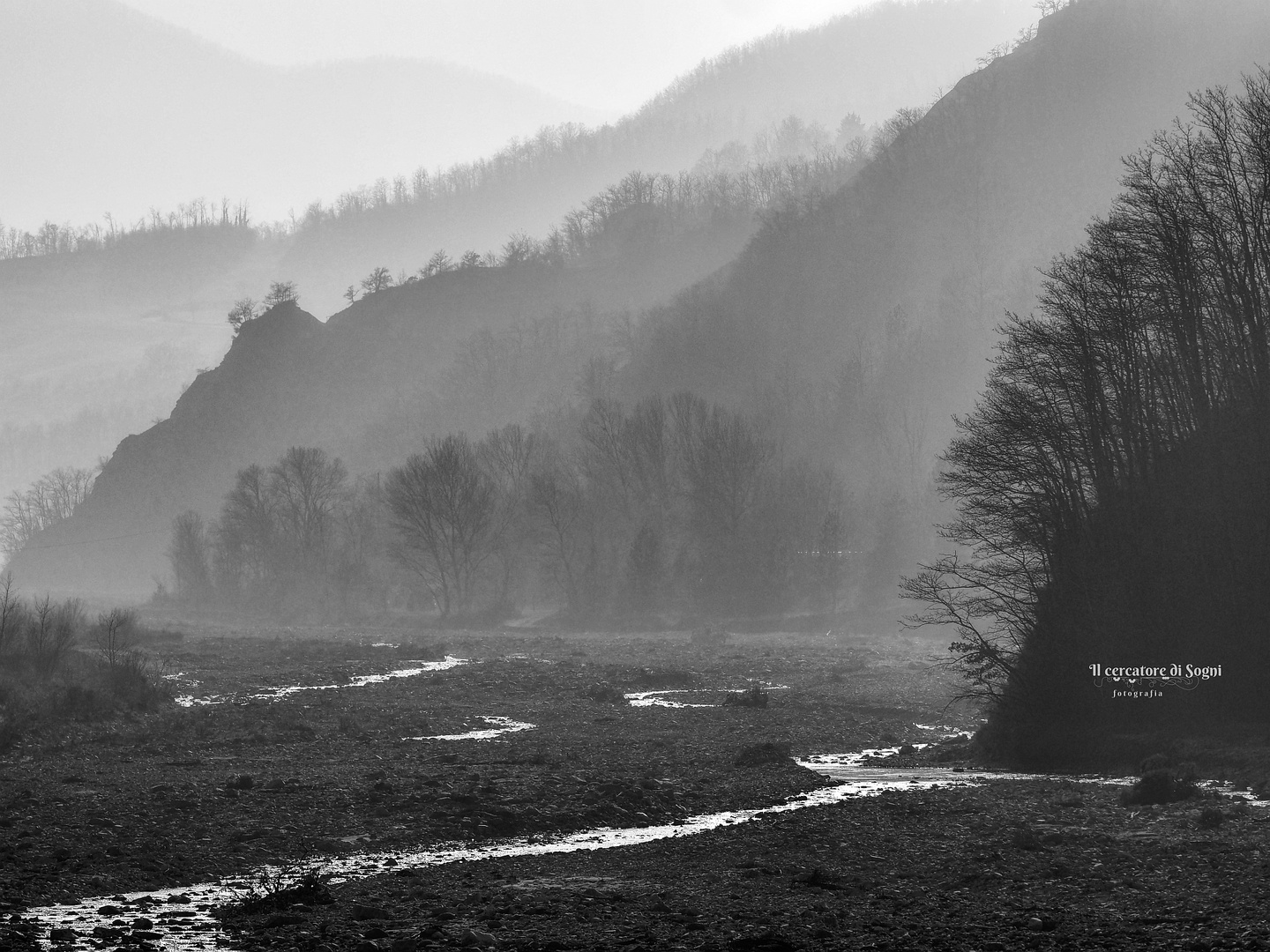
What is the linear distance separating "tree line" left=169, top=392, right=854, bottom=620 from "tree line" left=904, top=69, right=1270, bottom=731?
61730 mm

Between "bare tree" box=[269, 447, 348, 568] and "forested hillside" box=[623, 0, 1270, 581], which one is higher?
"forested hillside" box=[623, 0, 1270, 581]

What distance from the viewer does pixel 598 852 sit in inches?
821

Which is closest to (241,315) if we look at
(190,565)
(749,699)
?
(190,565)

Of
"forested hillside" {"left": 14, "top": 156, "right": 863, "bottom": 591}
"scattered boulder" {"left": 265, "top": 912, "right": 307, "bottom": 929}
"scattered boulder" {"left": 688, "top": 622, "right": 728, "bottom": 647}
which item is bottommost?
"scattered boulder" {"left": 688, "top": 622, "right": 728, "bottom": 647}

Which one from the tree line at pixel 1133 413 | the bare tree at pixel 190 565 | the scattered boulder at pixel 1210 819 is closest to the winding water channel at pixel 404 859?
the tree line at pixel 1133 413

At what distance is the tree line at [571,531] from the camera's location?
10275cm

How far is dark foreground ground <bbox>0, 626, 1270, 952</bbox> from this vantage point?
50.1ft

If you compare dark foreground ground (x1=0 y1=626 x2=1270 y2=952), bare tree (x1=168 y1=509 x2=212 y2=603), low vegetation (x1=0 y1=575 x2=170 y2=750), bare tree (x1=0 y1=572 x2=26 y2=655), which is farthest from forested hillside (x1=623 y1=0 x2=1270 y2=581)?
dark foreground ground (x1=0 y1=626 x2=1270 y2=952)

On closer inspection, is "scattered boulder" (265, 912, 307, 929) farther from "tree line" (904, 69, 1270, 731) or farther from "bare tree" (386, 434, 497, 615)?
"bare tree" (386, 434, 497, 615)

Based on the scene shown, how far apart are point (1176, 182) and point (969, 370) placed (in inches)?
3590

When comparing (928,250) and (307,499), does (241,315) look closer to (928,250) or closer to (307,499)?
(307,499)

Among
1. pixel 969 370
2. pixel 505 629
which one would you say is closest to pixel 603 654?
pixel 505 629

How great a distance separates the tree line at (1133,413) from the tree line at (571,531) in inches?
2430

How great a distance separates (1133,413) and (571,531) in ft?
250
